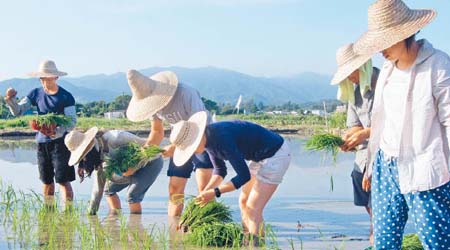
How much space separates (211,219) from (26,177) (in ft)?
18.5

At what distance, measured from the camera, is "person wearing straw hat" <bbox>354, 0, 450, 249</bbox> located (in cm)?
299

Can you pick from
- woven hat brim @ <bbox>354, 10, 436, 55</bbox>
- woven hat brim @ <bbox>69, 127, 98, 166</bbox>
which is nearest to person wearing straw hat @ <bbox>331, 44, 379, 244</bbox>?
woven hat brim @ <bbox>354, 10, 436, 55</bbox>

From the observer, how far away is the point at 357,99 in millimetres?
4312

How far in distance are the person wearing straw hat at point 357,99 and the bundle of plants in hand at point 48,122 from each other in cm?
298

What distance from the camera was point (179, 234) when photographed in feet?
16.8

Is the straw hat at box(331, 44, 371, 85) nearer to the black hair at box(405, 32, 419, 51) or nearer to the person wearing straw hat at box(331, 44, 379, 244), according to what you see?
the person wearing straw hat at box(331, 44, 379, 244)

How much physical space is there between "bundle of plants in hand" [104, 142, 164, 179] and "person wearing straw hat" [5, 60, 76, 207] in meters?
0.92

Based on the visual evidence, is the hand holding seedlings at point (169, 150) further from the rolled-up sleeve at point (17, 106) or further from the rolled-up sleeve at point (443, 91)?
the rolled-up sleeve at point (443, 91)

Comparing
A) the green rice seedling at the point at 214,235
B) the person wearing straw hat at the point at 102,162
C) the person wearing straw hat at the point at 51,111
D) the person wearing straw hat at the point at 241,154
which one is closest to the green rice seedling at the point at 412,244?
the person wearing straw hat at the point at 241,154

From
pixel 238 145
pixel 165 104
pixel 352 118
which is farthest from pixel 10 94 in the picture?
pixel 352 118

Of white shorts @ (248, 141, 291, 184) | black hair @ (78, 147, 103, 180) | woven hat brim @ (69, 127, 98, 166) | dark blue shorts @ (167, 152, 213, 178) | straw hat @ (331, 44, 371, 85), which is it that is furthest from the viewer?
black hair @ (78, 147, 103, 180)

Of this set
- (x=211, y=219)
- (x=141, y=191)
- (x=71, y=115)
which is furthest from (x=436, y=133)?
(x=71, y=115)

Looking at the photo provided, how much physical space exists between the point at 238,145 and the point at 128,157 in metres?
1.36

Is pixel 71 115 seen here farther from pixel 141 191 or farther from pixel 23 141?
pixel 23 141
